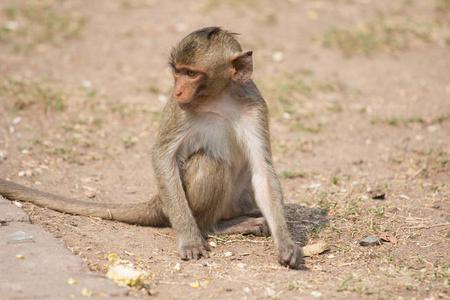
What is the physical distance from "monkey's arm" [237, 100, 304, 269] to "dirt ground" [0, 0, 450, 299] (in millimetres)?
275

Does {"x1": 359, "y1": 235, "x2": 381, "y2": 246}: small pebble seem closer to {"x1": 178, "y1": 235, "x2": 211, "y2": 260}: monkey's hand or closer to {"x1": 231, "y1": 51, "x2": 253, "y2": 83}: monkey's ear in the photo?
{"x1": 178, "y1": 235, "x2": 211, "y2": 260}: monkey's hand

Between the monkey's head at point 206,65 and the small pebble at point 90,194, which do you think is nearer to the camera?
the monkey's head at point 206,65

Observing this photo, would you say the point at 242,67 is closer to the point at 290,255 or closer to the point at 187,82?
the point at 187,82

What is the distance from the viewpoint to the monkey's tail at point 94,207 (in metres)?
6.25

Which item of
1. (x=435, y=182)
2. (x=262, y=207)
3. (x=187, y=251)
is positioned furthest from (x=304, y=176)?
(x=187, y=251)

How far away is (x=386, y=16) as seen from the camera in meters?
12.5

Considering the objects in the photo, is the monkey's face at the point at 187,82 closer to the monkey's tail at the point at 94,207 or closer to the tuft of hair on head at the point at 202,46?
the tuft of hair on head at the point at 202,46

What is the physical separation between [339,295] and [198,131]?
1703 mm

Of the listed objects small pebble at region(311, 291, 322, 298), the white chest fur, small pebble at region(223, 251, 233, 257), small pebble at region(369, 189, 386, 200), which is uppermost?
the white chest fur

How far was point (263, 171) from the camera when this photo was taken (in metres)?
6.02

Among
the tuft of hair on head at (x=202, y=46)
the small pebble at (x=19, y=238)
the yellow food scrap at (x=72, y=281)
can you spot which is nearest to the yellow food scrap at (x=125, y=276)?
the yellow food scrap at (x=72, y=281)

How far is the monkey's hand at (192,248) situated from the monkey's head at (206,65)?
3.25ft

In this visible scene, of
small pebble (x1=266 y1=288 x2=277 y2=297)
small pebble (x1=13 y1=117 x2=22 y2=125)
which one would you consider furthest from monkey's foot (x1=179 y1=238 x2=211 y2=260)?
small pebble (x1=13 y1=117 x2=22 y2=125)

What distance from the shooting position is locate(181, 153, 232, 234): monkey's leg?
19.6 feet
